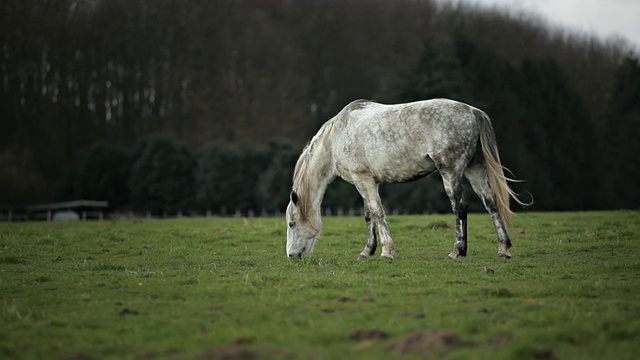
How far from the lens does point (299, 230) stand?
1489 centimetres

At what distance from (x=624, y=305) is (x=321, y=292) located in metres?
3.56

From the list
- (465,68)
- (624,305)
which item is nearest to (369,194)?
(624,305)

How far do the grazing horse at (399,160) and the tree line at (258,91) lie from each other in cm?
4064

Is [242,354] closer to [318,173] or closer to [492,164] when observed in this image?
[492,164]

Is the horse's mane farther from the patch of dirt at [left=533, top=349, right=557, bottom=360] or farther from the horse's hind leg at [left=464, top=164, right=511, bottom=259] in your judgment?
the patch of dirt at [left=533, top=349, right=557, bottom=360]

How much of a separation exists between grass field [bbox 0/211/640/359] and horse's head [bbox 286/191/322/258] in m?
0.41

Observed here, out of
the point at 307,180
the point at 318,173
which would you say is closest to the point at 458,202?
the point at 318,173

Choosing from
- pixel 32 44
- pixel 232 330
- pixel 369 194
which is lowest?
pixel 232 330

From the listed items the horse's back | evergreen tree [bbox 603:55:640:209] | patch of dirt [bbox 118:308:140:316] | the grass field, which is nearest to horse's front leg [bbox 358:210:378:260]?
the grass field

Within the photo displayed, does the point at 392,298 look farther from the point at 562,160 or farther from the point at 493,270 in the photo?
the point at 562,160

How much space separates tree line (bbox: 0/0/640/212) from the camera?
67.9m

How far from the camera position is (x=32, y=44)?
3307 inches

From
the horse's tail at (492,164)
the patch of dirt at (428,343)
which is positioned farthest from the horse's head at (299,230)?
the patch of dirt at (428,343)

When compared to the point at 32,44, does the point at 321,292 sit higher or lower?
lower
